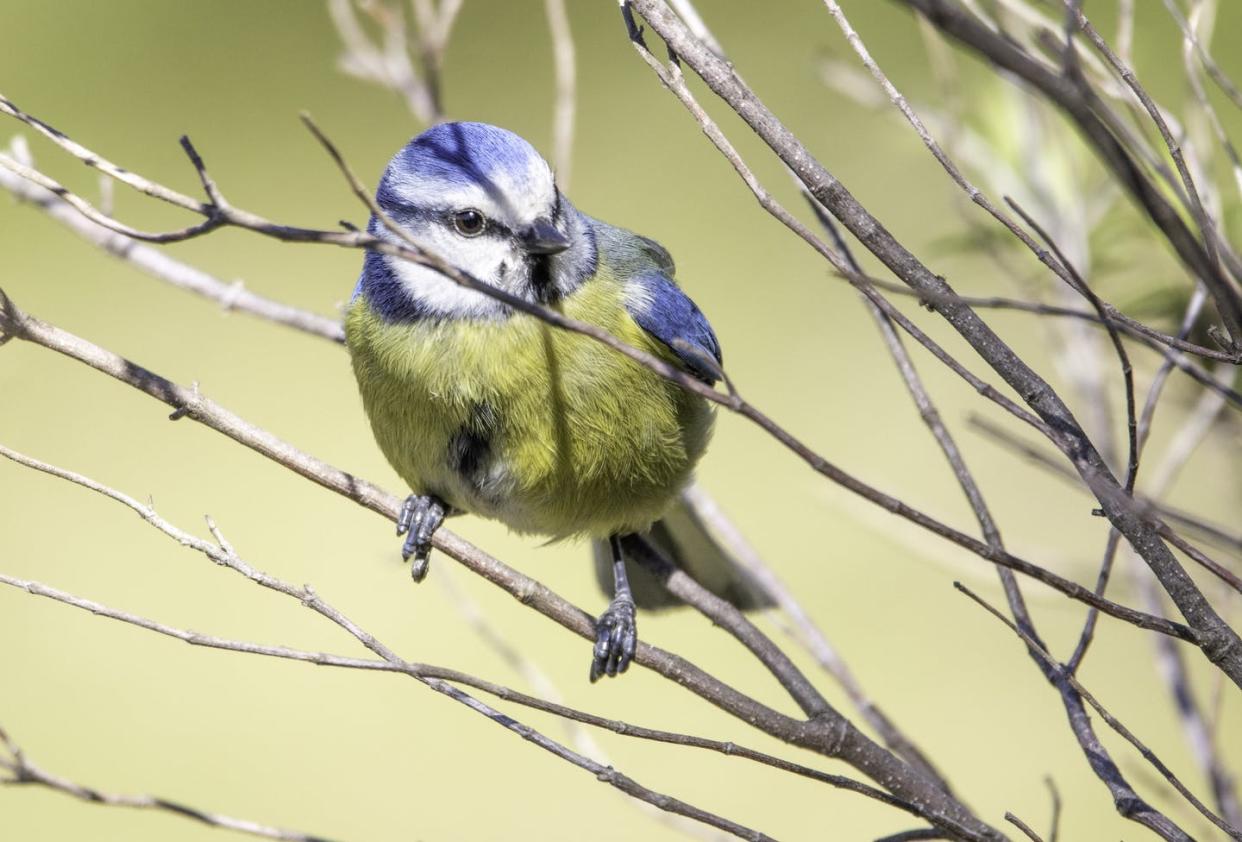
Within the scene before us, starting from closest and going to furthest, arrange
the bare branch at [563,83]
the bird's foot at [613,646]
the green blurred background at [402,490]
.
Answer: the bird's foot at [613,646] → the bare branch at [563,83] → the green blurred background at [402,490]

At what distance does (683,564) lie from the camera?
3146 millimetres

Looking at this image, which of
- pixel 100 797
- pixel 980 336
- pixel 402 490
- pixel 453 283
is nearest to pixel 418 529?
pixel 453 283

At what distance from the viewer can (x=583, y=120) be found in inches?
274

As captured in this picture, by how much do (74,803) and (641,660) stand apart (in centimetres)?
403

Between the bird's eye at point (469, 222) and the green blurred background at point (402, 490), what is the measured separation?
226cm

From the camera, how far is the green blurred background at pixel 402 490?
16.9 ft

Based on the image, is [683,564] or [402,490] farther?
[402,490]

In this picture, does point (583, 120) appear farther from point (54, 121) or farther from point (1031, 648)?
point (1031, 648)

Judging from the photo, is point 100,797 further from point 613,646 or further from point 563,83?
point 563,83

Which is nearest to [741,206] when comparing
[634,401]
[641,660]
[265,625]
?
→ [265,625]

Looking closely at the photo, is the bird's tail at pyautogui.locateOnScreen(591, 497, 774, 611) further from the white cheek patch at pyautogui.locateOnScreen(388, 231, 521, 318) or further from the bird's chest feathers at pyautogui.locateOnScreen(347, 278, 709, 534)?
the white cheek patch at pyautogui.locateOnScreen(388, 231, 521, 318)

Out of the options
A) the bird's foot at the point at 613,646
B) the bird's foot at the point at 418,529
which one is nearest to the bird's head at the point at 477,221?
the bird's foot at the point at 418,529

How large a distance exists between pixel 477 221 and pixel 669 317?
0.47 meters

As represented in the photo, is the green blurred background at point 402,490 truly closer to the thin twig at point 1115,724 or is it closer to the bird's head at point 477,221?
the bird's head at point 477,221
